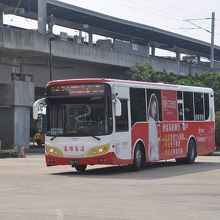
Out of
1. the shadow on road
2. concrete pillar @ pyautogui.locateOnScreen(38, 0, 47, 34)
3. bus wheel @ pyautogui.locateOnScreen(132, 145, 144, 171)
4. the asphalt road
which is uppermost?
concrete pillar @ pyautogui.locateOnScreen(38, 0, 47, 34)

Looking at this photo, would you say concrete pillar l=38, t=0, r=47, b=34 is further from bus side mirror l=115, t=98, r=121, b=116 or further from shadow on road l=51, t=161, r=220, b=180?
bus side mirror l=115, t=98, r=121, b=116

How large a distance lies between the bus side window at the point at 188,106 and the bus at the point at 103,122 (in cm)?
195

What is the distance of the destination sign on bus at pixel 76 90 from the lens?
19653 mm

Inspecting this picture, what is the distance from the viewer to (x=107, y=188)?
51.5 feet

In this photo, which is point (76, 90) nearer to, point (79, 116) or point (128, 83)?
point (79, 116)

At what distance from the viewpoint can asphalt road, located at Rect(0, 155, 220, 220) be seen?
1123 centimetres

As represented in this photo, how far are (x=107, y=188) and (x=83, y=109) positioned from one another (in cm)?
449

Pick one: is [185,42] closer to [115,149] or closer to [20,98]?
[20,98]

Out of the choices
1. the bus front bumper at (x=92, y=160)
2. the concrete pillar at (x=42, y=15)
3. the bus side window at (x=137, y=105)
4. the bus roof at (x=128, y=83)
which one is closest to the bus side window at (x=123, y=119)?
the bus side window at (x=137, y=105)

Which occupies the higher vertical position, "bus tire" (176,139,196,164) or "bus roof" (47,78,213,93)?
"bus roof" (47,78,213,93)

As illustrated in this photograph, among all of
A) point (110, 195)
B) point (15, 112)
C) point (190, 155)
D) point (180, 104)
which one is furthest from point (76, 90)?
point (15, 112)

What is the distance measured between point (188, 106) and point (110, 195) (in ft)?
37.4

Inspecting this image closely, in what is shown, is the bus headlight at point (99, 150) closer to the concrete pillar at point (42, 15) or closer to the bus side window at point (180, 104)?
the bus side window at point (180, 104)

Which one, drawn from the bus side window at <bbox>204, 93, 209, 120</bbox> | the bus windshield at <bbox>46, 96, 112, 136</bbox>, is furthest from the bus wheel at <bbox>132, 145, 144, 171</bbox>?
the bus side window at <bbox>204, 93, 209, 120</bbox>
